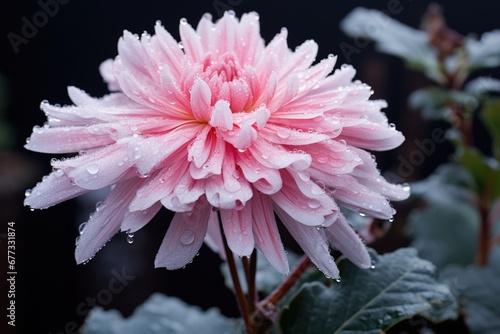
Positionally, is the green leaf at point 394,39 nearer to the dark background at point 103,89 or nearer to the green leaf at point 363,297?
the green leaf at point 363,297

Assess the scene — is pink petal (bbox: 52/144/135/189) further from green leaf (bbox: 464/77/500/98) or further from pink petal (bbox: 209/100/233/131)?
green leaf (bbox: 464/77/500/98)

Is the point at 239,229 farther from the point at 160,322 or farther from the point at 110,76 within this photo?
the point at 160,322

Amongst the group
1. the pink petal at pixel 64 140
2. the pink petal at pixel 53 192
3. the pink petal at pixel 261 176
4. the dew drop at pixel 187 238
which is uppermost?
the pink petal at pixel 64 140

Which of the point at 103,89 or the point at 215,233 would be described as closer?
the point at 215,233

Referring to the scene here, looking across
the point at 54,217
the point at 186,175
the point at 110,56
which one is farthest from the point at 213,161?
the point at 54,217

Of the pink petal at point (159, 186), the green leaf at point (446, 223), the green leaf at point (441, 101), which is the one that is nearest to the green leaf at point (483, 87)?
the green leaf at point (441, 101)

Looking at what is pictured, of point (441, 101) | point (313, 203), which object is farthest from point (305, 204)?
point (441, 101)
